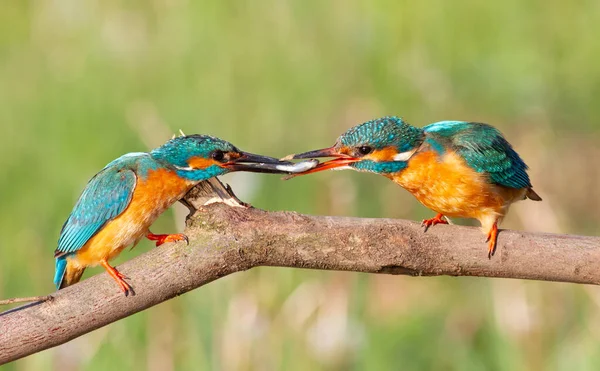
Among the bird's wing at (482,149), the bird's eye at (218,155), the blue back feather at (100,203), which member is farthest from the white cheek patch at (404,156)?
the blue back feather at (100,203)

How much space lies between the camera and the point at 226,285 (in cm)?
389

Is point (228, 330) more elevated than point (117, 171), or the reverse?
point (117, 171)

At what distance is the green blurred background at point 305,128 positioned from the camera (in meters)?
3.83

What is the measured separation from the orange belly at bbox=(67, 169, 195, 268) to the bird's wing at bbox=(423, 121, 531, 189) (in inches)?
32.8

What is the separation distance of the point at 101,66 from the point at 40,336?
14.6 ft

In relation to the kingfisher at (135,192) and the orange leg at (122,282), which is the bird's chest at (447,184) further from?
the orange leg at (122,282)

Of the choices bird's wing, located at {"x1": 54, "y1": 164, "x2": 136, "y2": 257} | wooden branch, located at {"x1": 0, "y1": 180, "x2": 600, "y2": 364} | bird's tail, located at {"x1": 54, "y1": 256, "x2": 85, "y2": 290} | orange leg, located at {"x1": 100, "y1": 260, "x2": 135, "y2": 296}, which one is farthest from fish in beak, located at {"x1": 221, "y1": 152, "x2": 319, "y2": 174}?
bird's tail, located at {"x1": 54, "y1": 256, "x2": 85, "y2": 290}

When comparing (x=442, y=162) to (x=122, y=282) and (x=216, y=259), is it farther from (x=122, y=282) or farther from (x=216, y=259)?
(x=122, y=282)

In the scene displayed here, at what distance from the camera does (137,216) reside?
2803 mm

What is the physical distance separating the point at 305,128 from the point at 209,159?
10.8ft

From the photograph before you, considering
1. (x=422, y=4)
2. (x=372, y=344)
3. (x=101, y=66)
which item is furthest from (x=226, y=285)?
(x=422, y=4)

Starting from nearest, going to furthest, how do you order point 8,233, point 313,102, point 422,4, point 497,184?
point 497,184 < point 8,233 < point 313,102 < point 422,4

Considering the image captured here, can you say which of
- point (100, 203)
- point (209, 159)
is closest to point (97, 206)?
point (100, 203)

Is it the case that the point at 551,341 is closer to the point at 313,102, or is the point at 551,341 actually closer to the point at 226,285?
the point at 226,285
